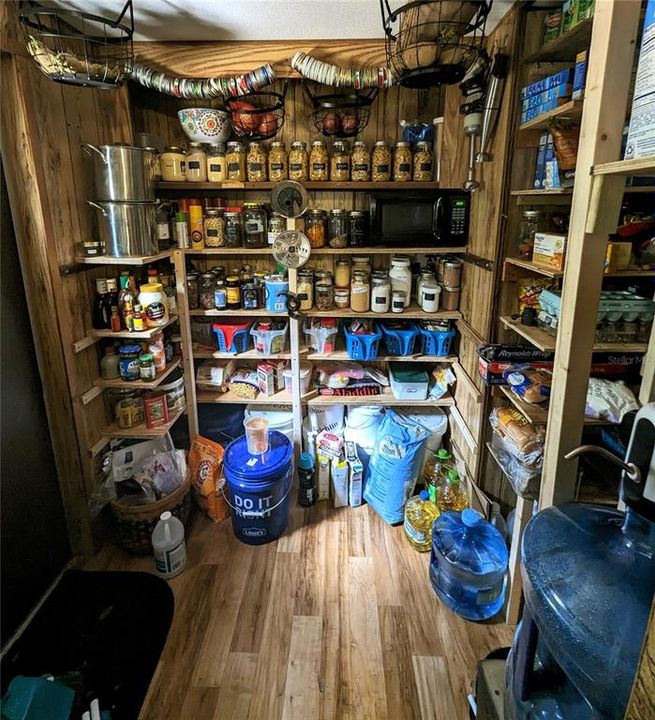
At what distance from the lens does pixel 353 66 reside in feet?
6.36

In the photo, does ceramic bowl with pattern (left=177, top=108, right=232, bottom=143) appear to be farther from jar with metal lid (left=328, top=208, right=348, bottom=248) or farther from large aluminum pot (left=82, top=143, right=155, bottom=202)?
jar with metal lid (left=328, top=208, right=348, bottom=248)

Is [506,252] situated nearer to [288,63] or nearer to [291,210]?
[291,210]

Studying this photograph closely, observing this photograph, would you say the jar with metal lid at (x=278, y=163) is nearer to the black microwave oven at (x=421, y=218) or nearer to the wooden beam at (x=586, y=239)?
the black microwave oven at (x=421, y=218)

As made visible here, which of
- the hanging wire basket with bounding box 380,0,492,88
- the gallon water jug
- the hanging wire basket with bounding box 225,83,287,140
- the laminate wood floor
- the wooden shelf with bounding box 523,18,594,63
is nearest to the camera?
the hanging wire basket with bounding box 380,0,492,88

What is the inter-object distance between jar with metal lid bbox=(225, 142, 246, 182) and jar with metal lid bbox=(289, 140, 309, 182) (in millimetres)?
220

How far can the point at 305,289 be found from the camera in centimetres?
227

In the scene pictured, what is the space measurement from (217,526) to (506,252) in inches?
69.8

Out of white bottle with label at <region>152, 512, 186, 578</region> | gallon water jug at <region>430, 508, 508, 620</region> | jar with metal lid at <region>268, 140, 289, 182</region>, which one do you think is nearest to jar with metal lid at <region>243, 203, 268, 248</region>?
jar with metal lid at <region>268, 140, 289, 182</region>

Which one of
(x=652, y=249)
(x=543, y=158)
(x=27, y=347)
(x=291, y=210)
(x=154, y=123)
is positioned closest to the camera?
(x=652, y=249)

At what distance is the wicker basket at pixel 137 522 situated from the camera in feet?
6.61

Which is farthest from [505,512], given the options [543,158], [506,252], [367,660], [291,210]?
[291,210]

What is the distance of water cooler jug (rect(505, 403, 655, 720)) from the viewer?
26.0 inches

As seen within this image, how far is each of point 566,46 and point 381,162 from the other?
0.82 meters

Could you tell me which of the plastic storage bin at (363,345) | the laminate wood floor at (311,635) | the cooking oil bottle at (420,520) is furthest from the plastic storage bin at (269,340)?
the cooking oil bottle at (420,520)
